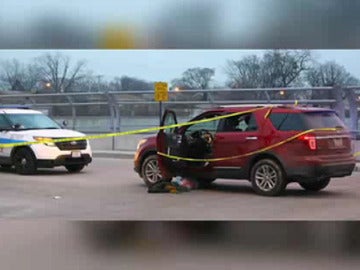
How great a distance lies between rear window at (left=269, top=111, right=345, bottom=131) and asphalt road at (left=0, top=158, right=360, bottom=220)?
1.04 meters

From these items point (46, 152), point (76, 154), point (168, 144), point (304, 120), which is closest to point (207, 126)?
point (168, 144)

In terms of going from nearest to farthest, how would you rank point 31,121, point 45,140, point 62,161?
point 45,140 < point 62,161 < point 31,121

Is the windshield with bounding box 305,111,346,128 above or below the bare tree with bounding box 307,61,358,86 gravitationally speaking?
below

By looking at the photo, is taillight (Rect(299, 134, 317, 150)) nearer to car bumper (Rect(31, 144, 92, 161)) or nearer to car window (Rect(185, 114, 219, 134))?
car window (Rect(185, 114, 219, 134))

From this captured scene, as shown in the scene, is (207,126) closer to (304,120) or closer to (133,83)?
(304,120)

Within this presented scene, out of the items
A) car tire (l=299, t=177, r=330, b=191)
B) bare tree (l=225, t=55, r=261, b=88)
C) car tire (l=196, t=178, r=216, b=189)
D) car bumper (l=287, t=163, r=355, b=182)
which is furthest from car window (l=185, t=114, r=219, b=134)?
bare tree (l=225, t=55, r=261, b=88)

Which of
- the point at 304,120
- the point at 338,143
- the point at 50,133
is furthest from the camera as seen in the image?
the point at 50,133

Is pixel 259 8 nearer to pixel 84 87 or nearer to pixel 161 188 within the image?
pixel 84 87

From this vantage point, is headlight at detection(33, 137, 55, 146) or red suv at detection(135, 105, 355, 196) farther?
headlight at detection(33, 137, 55, 146)

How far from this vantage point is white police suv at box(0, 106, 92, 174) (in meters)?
10.9

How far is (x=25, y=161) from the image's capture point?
11.1 meters

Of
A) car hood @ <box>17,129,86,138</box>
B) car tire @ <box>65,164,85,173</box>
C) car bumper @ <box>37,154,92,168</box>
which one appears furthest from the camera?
car tire @ <box>65,164,85,173</box>

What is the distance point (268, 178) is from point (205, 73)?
713 centimetres

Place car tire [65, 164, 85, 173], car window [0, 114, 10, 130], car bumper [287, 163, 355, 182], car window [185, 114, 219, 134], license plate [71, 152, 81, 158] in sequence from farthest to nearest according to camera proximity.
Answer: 1. car tire [65, 164, 85, 173]
2. car window [0, 114, 10, 130]
3. license plate [71, 152, 81, 158]
4. car window [185, 114, 219, 134]
5. car bumper [287, 163, 355, 182]
